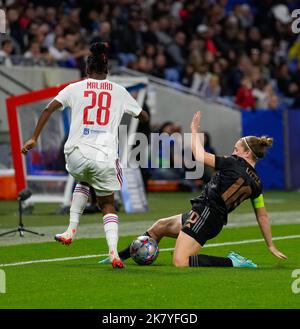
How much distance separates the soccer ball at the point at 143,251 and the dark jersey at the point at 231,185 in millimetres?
618

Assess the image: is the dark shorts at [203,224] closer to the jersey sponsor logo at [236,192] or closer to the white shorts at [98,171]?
the jersey sponsor logo at [236,192]

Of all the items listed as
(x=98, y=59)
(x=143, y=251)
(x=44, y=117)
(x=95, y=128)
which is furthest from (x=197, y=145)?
(x=44, y=117)

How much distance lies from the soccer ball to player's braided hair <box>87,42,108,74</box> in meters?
1.86

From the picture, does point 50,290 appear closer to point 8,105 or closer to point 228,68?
point 8,105

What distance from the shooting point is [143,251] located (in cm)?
1158

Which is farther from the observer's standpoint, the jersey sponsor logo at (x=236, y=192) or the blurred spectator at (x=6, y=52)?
the blurred spectator at (x=6, y=52)

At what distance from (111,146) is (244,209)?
31.6 feet

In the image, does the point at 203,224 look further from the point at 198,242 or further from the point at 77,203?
the point at 77,203

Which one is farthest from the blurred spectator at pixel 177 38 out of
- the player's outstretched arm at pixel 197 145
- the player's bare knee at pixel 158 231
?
the player's outstretched arm at pixel 197 145

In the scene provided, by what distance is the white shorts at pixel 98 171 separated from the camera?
11.6 meters

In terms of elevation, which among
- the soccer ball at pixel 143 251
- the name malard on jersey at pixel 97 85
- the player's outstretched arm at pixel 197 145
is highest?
the name malard on jersey at pixel 97 85

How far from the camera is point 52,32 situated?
26562 millimetres

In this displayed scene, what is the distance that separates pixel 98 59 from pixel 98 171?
3.90 feet
